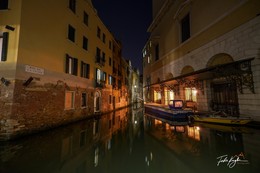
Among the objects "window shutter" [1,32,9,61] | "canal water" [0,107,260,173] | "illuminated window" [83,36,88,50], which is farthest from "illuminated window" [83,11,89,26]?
"canal water" [0,107,260,173]

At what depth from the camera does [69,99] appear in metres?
11.6

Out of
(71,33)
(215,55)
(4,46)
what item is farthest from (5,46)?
(215,55)

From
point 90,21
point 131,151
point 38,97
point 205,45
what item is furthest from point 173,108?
point 90,21

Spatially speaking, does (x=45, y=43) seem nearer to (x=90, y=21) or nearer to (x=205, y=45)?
(x=90, y=21)

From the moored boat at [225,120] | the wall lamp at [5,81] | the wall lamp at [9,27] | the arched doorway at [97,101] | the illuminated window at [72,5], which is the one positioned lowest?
the moored boat at [225,120]

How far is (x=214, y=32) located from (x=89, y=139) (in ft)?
42.2

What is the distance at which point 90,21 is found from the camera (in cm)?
1526

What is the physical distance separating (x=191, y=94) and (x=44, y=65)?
13.6m

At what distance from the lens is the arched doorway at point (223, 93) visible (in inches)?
384

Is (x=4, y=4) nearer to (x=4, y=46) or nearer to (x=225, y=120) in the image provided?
(x=4, y=46)

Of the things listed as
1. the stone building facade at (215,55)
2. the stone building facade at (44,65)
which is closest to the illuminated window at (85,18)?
the stone building facade at (44,65)

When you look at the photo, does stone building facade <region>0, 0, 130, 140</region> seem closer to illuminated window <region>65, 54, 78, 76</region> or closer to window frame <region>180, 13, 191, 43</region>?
illuminated window <region>65, 54, 78, 76</region>

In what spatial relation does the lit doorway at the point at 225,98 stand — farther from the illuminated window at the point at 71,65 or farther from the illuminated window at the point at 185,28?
the illuminated window at the point at 71,65

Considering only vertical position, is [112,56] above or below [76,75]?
above
